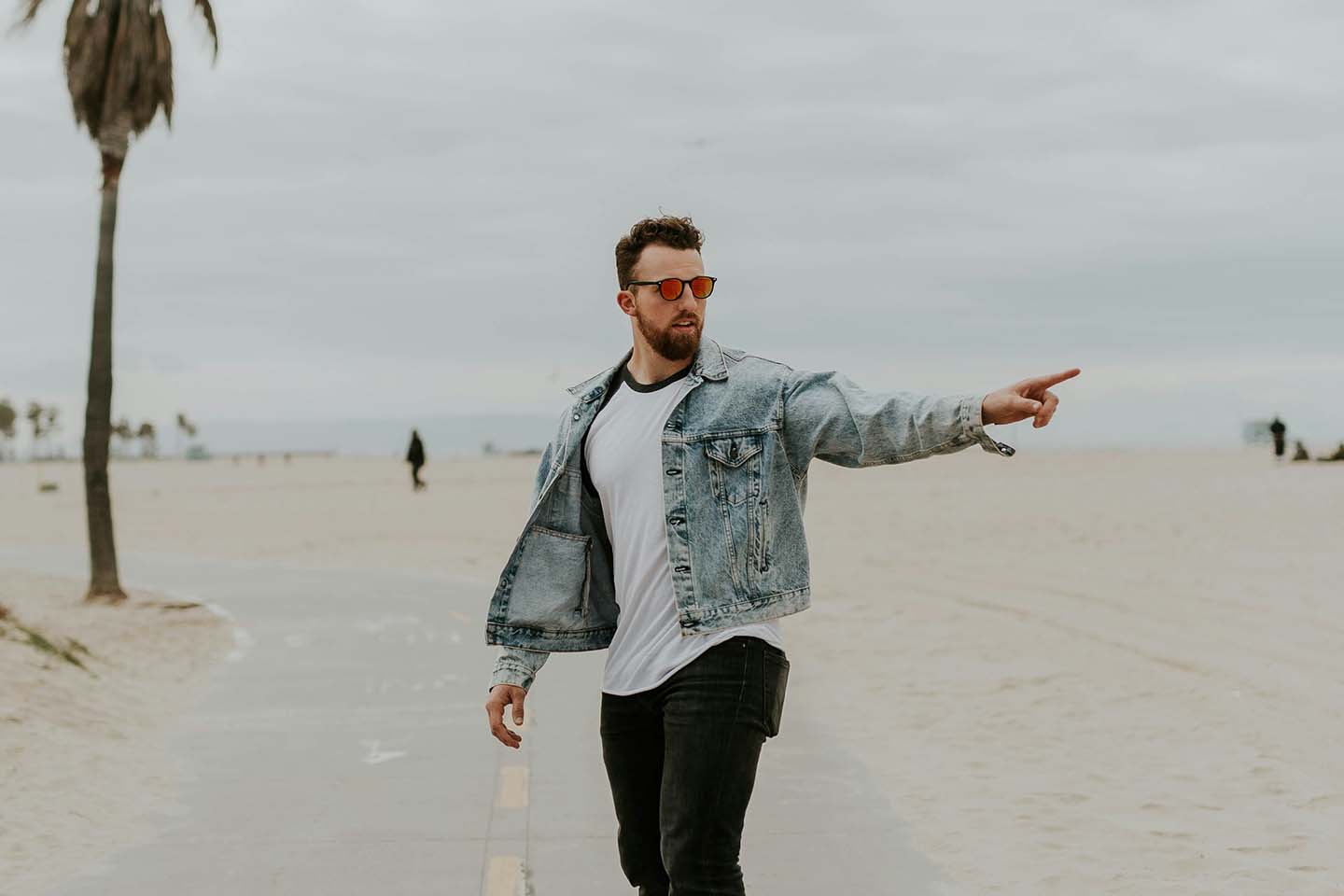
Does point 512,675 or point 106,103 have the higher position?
point 106,103

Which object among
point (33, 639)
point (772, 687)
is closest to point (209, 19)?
point (33, 639)

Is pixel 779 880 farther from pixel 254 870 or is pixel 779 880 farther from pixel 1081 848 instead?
pixel 254 870

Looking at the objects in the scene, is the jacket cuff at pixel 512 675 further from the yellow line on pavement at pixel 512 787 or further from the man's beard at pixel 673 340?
the yellow line on pavement at pixel 512 787

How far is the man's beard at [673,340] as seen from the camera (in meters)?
3.96

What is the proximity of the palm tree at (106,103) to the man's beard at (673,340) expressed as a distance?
640 inches

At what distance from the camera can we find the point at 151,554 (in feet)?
97.7

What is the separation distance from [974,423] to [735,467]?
2.16ft

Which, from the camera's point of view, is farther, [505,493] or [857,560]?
[505,493]

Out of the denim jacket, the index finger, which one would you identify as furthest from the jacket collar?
the index finger

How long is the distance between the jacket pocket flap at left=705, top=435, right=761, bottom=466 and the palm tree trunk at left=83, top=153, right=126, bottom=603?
16.4m

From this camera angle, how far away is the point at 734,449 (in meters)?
3.90

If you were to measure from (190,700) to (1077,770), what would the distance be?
6.13 m

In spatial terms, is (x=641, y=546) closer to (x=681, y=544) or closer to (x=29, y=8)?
(x=681, y=544)

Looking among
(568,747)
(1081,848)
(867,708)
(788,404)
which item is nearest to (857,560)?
(867,708)
